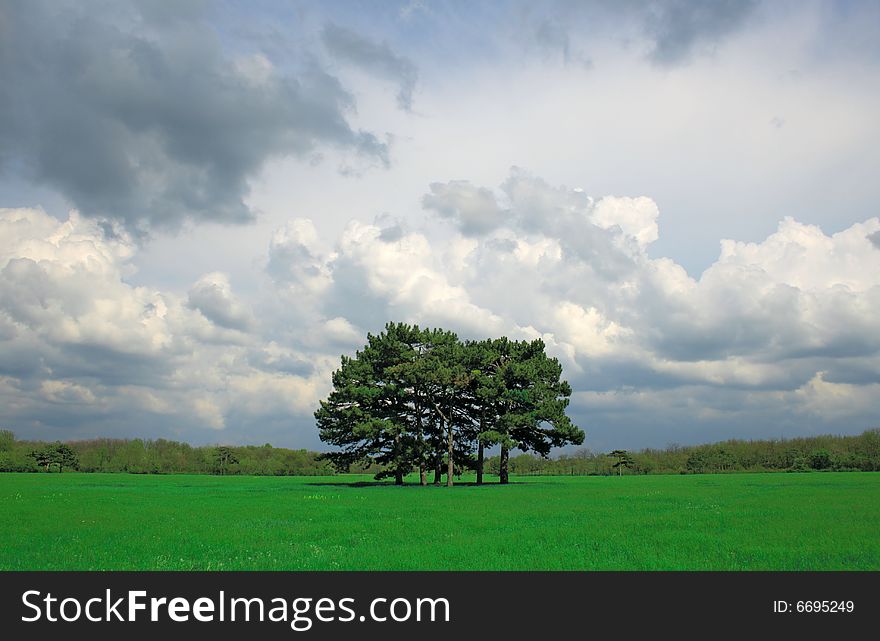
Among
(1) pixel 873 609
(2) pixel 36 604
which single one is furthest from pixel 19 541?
(1) pixel 873 609

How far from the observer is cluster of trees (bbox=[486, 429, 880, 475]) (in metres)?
129

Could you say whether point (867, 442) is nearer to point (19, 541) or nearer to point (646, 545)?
point (646, 545)

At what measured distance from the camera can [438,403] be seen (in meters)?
69.1

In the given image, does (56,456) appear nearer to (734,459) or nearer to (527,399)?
(527,399)

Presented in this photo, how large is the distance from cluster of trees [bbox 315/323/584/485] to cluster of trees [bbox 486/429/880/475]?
64802 millimetres

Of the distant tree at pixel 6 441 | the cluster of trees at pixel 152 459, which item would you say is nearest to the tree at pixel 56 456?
the cluster of trees at pixel 152 459

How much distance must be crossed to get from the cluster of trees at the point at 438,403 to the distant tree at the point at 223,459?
10009 centimetres

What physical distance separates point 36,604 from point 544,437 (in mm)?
61562

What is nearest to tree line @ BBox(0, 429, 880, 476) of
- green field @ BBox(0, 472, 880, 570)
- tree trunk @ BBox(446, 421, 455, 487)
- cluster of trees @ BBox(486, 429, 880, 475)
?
cluster of trees @ BBox(486, 429, 880, 475)

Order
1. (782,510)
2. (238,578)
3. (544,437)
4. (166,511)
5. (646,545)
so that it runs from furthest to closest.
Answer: (544,437) < (166,511) < (782,510) < (646,545) < (238,578)

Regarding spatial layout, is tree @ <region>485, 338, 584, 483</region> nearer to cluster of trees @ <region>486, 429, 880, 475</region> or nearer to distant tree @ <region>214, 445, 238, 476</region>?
cluster of trees @ <region>486, 429, 880, 475</region>

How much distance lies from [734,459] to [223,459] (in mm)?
128661

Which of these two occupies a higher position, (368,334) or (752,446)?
(368,334)

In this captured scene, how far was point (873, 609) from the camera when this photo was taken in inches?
517
